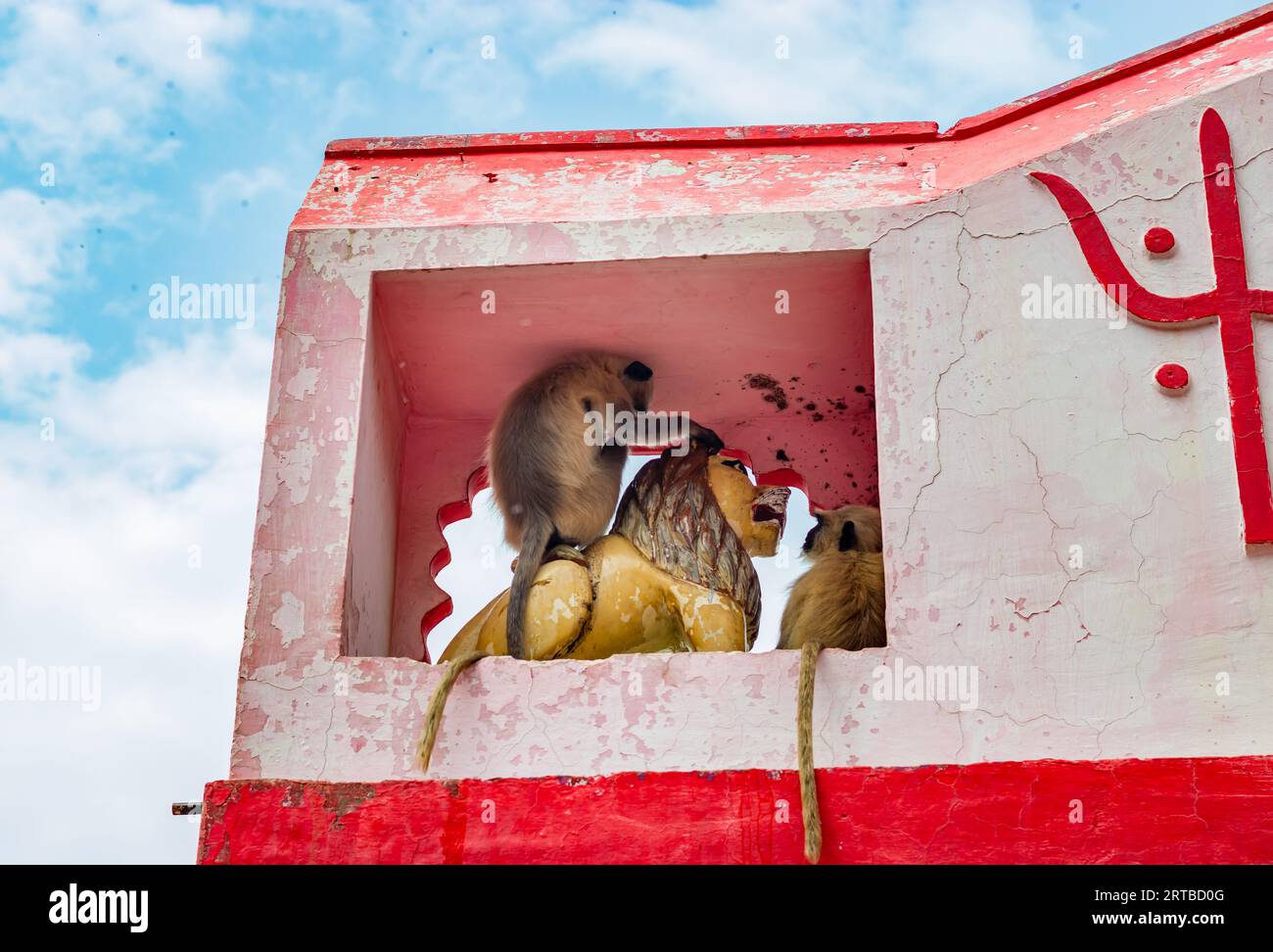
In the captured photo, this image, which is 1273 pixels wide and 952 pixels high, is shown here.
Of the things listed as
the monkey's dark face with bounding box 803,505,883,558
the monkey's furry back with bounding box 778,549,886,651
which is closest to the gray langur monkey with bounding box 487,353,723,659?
the monkey's dark face with bounding box 803,505,883,558

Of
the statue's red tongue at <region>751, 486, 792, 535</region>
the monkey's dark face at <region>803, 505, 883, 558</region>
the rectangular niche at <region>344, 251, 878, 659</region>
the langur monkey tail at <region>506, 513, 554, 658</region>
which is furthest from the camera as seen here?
the statue's red tongue at <region>751, 486, 792, 535</region>

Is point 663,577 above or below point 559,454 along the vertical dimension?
below

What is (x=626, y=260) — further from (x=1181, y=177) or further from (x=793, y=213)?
(x=1181, y=177)

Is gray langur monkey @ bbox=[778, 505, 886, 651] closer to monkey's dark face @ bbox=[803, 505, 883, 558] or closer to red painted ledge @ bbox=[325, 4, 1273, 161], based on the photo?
monkey's dark face @ bbox=[803, 505, 883, 558]

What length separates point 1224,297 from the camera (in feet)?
16.4

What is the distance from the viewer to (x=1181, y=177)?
5219 millimetres

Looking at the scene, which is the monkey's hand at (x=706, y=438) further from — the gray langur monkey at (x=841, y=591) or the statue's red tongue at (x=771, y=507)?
the gray langur monkey at (x=841, y=591)

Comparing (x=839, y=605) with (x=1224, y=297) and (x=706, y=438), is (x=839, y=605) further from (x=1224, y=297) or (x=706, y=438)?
(x=1224, y=297)

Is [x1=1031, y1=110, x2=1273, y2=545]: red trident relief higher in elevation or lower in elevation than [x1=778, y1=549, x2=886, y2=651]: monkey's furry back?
higher

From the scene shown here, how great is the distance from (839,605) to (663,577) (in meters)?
0.55

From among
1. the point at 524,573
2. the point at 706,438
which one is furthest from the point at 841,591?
the point at 524,573

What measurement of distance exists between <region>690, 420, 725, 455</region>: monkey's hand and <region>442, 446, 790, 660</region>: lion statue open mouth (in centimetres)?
3

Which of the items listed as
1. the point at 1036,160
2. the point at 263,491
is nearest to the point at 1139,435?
the point at 1036,160

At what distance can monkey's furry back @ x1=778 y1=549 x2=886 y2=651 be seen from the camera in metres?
5.33
